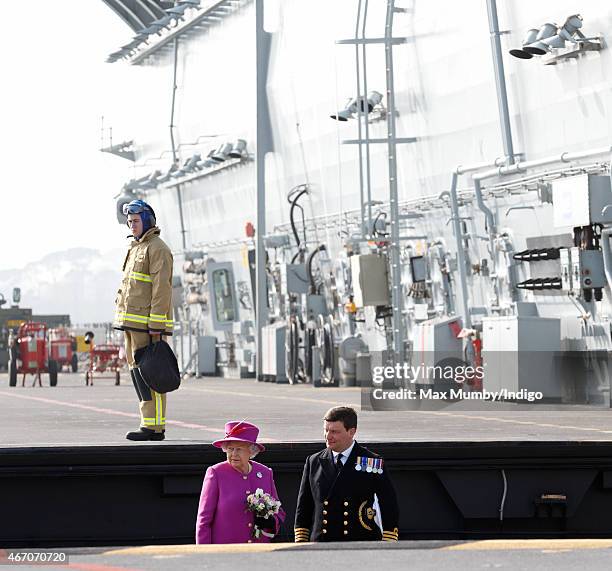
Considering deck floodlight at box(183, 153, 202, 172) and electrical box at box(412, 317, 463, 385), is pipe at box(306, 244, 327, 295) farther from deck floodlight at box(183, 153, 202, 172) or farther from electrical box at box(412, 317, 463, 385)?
deck floodlight at box(183, 153, 202, 172)

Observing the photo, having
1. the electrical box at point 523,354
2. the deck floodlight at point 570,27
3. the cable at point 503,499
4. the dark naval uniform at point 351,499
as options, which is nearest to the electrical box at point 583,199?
the electrical box at point 523,354

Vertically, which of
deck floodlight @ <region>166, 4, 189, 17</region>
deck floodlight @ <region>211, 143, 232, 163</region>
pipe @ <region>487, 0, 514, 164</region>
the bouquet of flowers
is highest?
Result: deck floodlight @ <region>166, 4, 189, 17</region>

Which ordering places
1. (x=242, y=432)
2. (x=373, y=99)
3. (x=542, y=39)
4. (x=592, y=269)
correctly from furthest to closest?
(x=373, y=99), (x=542, y=39), (x=592, y=269), (x=242, y=432)

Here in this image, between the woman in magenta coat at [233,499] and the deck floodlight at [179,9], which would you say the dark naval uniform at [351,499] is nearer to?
the woman in magenta coat at [233,499]

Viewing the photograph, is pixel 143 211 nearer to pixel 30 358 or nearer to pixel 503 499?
pixel 503 499

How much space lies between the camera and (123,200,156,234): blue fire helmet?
47.9 ft

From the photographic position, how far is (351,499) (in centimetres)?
935

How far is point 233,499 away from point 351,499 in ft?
2.16

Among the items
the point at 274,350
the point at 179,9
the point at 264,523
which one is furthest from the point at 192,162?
the point at 264,523

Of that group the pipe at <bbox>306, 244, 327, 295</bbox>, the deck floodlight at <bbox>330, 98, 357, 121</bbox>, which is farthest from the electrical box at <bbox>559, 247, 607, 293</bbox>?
the pipe at <bbox>306, 244, 327, 295</bbox>

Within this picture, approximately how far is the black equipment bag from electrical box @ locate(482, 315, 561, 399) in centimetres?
980

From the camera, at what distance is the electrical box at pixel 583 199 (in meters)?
23.5

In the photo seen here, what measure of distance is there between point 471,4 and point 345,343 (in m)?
8.24

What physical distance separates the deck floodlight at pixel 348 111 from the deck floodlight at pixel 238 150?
9626 mm
